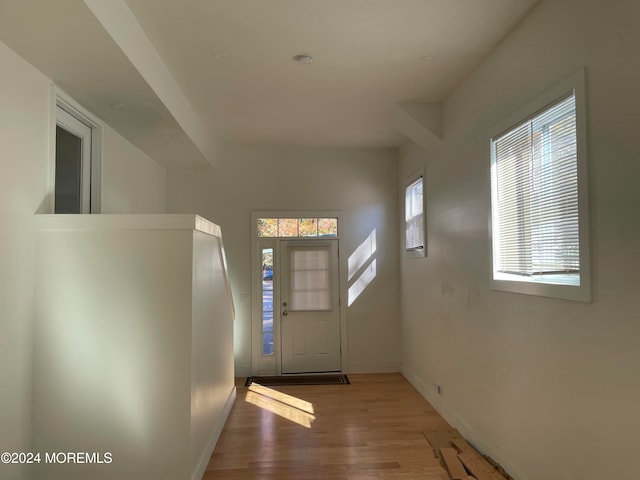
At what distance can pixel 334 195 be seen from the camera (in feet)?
18.6

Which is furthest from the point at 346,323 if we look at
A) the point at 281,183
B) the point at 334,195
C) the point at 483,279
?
the point at 483,279

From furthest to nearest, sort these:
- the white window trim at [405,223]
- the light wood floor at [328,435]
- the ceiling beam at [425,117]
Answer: the white window trim at [405,223]
the ceiling beam at [425,117]
the light wood floor at [328,435]

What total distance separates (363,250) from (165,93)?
10.9 feet

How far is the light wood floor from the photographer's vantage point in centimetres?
298

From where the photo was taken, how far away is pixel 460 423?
358 centimetres

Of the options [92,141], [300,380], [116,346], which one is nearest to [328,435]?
[300,380]

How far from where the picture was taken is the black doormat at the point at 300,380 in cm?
516

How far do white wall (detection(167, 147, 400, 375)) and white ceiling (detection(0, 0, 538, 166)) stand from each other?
1.25m

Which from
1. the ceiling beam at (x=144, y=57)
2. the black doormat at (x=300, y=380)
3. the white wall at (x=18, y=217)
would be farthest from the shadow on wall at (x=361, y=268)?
the white wall at (x=18, y=217)

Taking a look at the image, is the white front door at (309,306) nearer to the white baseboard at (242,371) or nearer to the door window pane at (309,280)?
the door window pane at (309,280)

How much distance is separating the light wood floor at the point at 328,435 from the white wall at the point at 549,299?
0.49 meters

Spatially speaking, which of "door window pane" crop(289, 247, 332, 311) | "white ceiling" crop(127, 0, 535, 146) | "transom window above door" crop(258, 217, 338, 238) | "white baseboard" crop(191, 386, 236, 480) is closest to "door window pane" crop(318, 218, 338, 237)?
"transom window above door" crop(258, 217, 338, 238)

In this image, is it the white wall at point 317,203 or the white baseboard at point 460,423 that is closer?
the white baseboard at point 460,423

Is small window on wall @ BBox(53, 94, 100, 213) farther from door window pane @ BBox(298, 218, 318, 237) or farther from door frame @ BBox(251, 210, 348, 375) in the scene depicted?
door window pane @ BBox(298, 218, 318, 237)
